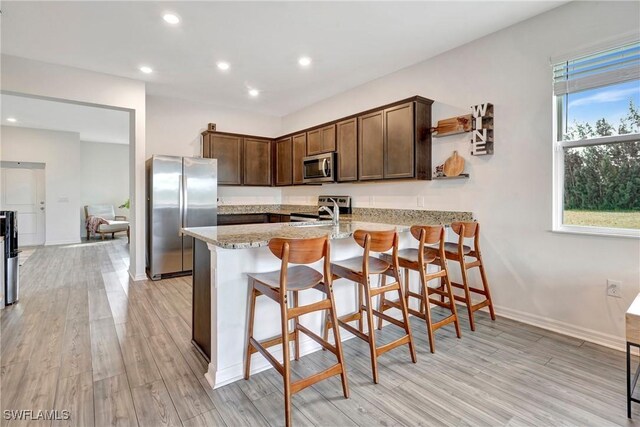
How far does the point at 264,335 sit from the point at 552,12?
11.9 feet

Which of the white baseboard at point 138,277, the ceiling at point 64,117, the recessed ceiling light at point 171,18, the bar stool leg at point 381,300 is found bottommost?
the white baseboard at point 138,277

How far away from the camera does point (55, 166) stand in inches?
289

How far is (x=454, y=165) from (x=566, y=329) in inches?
71.4

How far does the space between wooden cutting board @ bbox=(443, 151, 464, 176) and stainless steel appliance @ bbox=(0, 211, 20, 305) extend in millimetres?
4894

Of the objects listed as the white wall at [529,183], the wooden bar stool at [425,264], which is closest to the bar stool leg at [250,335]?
the wooden bar stool at [425,264]

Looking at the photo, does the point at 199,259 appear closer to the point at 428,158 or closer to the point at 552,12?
the point at 428,158

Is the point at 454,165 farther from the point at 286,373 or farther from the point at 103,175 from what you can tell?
the point at 103,175

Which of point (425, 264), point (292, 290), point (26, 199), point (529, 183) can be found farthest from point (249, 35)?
point (26, 199)

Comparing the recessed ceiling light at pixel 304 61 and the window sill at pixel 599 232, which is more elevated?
the recessed ceiling light at pixel 304 61

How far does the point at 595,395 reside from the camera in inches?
73.1

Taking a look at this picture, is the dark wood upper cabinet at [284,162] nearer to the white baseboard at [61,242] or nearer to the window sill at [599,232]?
the window sill at [599,232]

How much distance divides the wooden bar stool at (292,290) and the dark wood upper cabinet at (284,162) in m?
3.55

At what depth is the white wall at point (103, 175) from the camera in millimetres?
8617

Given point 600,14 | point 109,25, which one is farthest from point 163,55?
point 600,14
